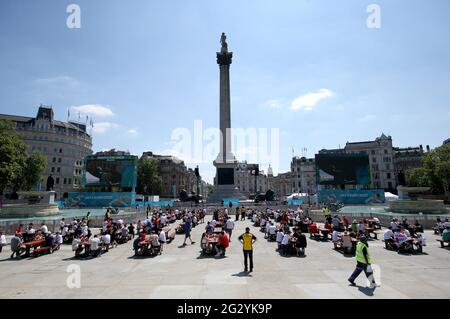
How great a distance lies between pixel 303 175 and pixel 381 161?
29.9m

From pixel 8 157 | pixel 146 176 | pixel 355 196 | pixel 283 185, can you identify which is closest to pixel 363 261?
pixel 355 196

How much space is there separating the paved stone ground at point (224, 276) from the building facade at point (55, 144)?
254 feet

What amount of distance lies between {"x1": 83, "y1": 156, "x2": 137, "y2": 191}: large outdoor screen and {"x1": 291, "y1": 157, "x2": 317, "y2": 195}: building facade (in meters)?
76.4

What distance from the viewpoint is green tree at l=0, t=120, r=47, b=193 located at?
1858 inches

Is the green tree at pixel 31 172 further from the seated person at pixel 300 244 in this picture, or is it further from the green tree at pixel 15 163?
the seated person at pixel 300 244

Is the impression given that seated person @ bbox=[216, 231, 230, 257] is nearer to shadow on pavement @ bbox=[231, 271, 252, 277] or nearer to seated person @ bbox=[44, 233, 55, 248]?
shadow on pavement @ bbox=[231, 271, 252, 277]

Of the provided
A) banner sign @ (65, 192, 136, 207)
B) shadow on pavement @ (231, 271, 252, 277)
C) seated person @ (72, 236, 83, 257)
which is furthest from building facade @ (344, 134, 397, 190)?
seated person @ (72, 236, 83, 257)

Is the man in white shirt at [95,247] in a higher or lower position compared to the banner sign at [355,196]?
lower

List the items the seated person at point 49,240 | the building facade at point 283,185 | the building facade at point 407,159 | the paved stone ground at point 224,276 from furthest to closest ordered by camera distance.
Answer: the building facade at point 283,185 < the building facade at point 407,159 < the seated person at point 49,240 < the paved stone ground at point 224,276

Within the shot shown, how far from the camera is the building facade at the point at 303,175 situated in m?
114

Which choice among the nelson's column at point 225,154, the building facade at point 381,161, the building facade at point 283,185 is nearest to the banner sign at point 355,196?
the nelson's column at point 225,154

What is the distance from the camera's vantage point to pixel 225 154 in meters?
59.0
